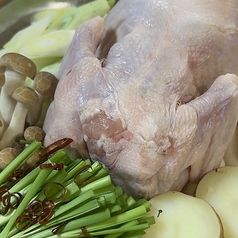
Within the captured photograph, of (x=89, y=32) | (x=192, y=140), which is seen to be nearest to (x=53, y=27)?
(x=89, y=32)

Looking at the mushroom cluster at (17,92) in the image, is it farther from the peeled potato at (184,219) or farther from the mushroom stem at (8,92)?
the peeled potato at (184,219)

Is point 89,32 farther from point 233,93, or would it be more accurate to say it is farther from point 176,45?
point 233,93

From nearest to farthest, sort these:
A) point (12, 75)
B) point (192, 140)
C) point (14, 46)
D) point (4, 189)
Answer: point (4, 189)
point (192, 140)
point (12, 75)
point (14, 46)

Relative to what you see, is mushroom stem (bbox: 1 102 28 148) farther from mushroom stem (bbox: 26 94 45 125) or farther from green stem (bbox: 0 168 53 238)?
green stem (bbox: 0 168 53 238)

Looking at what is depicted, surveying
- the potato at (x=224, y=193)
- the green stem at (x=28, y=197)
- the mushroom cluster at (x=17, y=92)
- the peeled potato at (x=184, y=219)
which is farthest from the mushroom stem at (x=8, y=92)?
the potato at (x=224, y=193)

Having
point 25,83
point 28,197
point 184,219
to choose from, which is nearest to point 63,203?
point 28,197

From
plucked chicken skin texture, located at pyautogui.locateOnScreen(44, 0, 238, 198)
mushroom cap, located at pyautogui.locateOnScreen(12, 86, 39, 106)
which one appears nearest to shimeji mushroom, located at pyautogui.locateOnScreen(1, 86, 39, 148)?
mushroom cap, located at pyautogui.locateOnScreen(12, 86, 39, 106)

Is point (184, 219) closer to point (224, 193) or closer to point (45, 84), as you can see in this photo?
point (224, 193)
